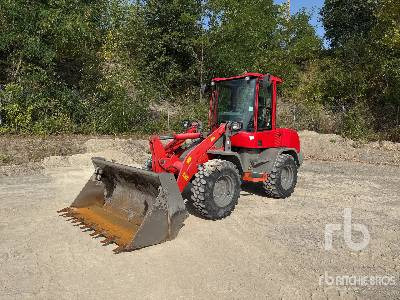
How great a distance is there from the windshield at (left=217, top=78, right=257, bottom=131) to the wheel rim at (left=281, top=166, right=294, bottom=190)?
121cm

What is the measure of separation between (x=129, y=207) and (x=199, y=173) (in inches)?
44.0

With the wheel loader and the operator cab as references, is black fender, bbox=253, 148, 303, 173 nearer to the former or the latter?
the wheel loader

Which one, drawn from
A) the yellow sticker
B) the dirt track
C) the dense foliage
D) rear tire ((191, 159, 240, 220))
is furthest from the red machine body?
the dense foliage

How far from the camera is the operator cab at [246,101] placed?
21.9 feet

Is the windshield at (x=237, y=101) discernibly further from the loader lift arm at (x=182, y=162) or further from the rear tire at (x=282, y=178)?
the rear tire at (x=282, y=178)

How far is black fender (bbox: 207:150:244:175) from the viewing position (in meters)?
6.14

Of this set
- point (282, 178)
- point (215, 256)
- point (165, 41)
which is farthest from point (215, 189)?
point (165, 41)

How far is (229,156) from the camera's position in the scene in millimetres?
6254

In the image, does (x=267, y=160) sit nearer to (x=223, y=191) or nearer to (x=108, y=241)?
(x=223, y=191)

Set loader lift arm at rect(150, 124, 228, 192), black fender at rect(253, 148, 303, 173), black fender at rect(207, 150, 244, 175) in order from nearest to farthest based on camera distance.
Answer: loader lift arm at rect(150, 124, 228, 192), black fender at rect(207, 150, 244, 175), black fender at rect(253, 148, 303, 173)

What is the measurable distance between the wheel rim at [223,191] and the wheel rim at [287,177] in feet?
5.59

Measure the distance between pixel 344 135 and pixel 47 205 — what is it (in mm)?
12337

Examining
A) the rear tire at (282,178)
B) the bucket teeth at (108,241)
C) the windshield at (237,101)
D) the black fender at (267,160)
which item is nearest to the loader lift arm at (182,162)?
the windshield at (237,101)

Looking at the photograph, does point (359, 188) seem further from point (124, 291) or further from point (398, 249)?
point (124, 291)
